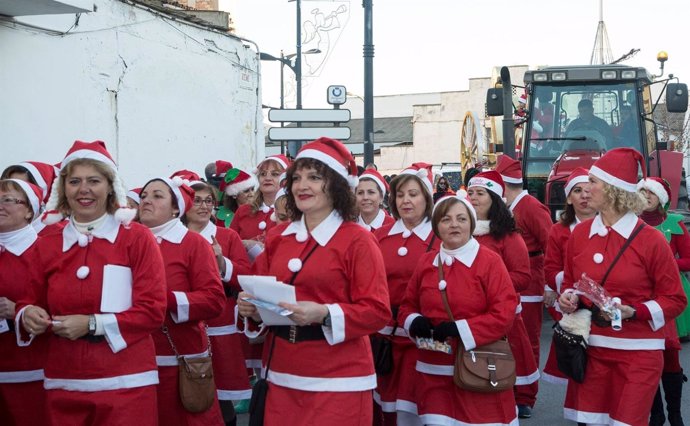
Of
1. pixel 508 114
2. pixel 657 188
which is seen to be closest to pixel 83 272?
pixel 657 188

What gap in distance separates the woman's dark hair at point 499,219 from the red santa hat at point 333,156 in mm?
2330

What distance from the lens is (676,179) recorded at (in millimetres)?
12297

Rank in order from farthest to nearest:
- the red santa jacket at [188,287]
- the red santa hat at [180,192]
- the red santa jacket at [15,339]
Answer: the red santa hat at [180,192] → the red santa jacket at [188,287] → the red santa jacket at [15,339]

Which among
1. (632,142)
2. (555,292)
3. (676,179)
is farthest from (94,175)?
(676,179)

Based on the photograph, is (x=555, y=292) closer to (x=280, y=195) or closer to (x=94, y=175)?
(x=280, y=195)

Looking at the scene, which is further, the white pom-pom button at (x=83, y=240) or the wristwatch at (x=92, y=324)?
the white pom-pom button at (x=83, y=240)

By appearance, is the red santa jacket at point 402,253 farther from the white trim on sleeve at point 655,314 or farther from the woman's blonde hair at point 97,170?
the woman's blonde hair at point 97,170

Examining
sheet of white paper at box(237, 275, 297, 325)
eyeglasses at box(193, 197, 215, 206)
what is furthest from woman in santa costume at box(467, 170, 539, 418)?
sheet of white paper at box(237, 275, 297, 325)

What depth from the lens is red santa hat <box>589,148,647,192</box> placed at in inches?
209

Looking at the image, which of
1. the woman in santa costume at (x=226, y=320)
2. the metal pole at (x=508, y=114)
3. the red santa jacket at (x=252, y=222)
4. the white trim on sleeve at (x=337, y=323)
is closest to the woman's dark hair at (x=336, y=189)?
the white trim on sleeve at (x=337, y=323)

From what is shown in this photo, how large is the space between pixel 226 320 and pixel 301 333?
2395mm

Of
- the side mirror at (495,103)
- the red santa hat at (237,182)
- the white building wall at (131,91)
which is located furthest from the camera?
the side mirror at (495,103)

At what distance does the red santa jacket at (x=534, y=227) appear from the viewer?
7.81 metres

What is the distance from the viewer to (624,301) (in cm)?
513
